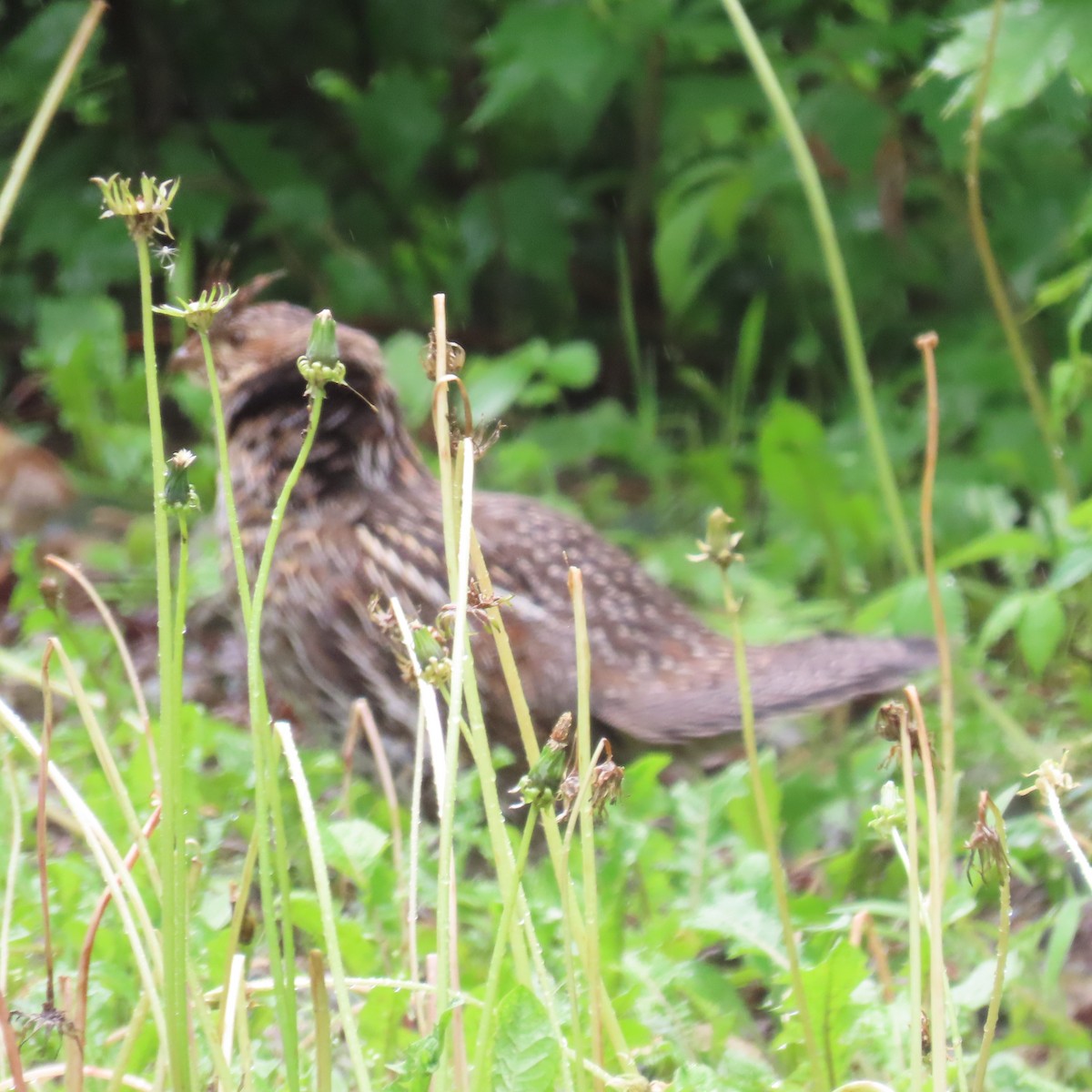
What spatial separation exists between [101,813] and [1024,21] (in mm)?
2042

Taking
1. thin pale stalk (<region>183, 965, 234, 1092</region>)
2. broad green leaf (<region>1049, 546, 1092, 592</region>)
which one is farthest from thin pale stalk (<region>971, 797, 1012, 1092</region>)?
broad green leaf (<region>1049, 546, 1092, 592</region>)

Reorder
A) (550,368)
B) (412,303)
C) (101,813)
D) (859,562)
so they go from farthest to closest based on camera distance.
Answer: (412,303) → (550,368) → (859,562) → (101,813)

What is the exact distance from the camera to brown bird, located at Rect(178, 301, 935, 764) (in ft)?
9.29

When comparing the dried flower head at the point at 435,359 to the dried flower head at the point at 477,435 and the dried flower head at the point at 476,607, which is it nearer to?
the dried flower head at the point at 477,435

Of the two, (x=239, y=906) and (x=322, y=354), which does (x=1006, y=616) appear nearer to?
(x=239, y=906)

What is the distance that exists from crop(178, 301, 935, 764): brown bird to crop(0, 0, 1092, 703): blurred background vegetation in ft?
1.88

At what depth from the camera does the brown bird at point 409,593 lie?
2830 millimetres

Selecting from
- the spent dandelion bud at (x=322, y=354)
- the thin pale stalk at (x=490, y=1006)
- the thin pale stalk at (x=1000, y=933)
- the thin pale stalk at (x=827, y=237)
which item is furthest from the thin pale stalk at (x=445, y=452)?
the thin pale stalk at (x=827, y=237)

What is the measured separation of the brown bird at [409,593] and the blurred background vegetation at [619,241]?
0.57 meters

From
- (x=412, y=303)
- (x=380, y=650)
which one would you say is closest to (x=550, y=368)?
(x=412, y=303)

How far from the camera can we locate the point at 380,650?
2889 mm

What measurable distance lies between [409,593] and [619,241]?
8.45 feet

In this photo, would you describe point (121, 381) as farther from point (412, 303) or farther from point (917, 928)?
point (917, 928)

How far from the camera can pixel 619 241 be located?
5254 millimetres
